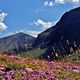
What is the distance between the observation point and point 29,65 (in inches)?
821

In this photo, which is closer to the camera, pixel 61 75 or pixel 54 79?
pixel 54 79

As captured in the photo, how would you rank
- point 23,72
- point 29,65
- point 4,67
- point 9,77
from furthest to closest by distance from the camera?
point 29,65 → point 4,67 → point 23,72 → point 9,77

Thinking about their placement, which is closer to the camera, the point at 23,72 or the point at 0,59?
the point at 23,72

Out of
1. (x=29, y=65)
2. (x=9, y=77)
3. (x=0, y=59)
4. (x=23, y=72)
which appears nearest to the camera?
(x=9, y=77)

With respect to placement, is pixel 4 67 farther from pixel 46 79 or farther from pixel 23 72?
pixel 46 79

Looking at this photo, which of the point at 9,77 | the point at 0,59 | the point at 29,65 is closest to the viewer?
the point at 9,77

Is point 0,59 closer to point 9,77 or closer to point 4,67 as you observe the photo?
point 4,67

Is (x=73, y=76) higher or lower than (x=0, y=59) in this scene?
lower

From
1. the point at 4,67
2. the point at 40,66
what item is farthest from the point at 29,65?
the point at 4,67

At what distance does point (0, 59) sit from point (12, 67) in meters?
3.31

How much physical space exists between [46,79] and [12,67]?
3565 millimetres

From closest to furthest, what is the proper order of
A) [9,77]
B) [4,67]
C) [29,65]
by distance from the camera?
[9,77], [4,67], [29,65]

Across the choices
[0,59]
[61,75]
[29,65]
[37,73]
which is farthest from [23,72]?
[0,59]

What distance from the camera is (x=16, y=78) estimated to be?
15922 mm
